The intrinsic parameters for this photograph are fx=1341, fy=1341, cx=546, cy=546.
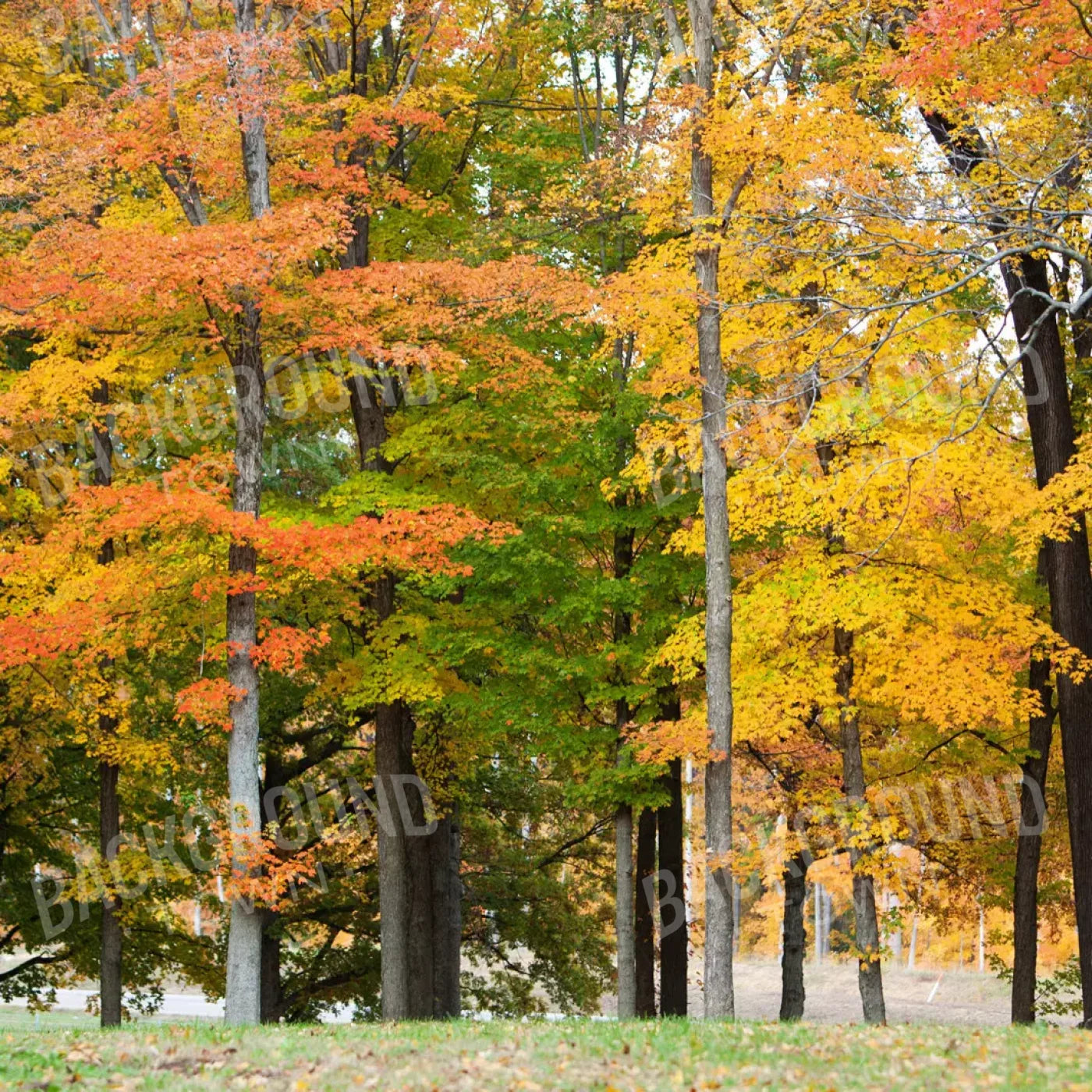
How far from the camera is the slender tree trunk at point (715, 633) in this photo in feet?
52.0

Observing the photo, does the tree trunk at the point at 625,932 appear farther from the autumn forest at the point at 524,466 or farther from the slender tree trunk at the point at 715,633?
the slender tree trunk at the point at 715,633

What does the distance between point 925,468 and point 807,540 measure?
2.55 m

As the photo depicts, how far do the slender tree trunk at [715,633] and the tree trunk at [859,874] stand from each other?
6.95ft

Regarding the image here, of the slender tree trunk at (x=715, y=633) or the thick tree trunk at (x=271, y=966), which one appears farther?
the thick tree trunk at (x=271, y=966)

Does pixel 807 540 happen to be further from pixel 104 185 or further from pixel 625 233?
pixel 104 185

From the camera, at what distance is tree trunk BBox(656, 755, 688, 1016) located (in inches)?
808

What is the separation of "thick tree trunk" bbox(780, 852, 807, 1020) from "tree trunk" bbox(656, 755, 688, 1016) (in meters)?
3.68

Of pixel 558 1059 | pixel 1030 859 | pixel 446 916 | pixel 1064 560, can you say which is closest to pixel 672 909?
pixel 446 916

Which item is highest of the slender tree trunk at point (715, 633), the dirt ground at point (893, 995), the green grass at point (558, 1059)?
the slender tree trunk at point (715, 633)

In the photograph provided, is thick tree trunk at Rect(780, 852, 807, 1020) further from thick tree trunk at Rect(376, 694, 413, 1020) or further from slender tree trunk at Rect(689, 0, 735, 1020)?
slender tree trunk at Rect(689, 0, 735, 1020)

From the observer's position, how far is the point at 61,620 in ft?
55.6

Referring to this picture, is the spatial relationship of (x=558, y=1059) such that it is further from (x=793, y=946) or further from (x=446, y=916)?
(x=793, y=946)

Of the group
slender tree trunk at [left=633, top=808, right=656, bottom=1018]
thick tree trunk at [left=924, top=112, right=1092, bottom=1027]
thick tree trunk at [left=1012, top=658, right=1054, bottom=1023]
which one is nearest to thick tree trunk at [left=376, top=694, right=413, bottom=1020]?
slender tree trunk at [left=633, top=808, right=656, bottom=1018]

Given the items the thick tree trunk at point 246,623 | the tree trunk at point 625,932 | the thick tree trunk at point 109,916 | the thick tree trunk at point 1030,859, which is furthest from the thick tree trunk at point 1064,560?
the thick tree trunk at point 109,916
